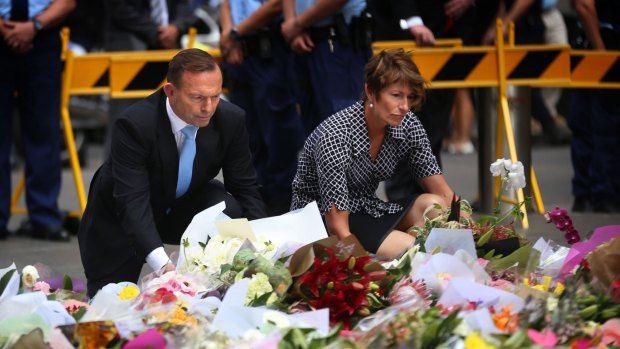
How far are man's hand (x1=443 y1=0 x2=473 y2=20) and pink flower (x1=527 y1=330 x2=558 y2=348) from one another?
4831mm

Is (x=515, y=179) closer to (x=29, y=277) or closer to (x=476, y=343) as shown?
(x=476, y=343)

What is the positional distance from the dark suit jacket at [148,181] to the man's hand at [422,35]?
2275mm

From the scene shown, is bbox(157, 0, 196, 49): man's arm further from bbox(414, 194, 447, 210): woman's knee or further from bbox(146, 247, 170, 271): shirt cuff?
bbox(146, 247, 170, 271): shirt cuff

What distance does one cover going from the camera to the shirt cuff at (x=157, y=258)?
4758 millimetres

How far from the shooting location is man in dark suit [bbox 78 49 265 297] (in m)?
4.95

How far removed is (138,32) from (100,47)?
3.76 m

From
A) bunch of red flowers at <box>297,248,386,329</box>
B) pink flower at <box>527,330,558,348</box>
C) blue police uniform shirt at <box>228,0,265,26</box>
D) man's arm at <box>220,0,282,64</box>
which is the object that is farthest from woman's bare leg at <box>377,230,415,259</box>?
blue police uniform shirt at <box>228,0,265,26</box>

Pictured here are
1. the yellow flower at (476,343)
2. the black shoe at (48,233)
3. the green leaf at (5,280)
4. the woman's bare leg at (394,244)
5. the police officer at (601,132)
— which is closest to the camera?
the yellow flower at (476,343)

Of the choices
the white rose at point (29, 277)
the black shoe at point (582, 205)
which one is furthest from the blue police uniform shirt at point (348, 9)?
the white rose at point (29, 277)

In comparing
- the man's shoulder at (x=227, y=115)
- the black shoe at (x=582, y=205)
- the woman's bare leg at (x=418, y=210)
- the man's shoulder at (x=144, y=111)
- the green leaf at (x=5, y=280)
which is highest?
the man's shoulder at (x=144, y=111)

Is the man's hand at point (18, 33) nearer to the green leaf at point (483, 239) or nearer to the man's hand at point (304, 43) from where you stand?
the man's hand at point (304, 43)

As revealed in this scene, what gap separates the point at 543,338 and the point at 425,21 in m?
5.00

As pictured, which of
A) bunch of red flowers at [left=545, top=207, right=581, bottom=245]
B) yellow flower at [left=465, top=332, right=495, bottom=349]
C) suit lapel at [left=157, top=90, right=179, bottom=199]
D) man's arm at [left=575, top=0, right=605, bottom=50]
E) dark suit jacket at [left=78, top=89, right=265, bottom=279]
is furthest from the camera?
man's arm at [left=575, top=0, right=605, bottom=50]

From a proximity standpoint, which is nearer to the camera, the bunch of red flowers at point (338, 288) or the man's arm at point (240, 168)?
the bunch of red flowers at point (338, 288)
